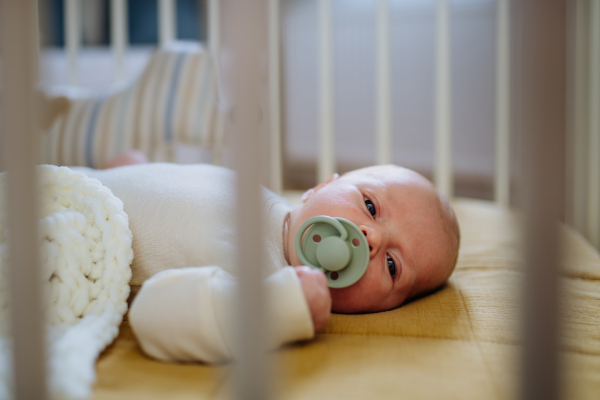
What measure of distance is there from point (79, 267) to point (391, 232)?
40 centimetres

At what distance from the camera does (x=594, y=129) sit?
1295 mm

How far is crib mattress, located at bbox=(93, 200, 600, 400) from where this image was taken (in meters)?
0.40

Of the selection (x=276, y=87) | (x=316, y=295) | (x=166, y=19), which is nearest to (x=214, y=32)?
(x=166, y=19)

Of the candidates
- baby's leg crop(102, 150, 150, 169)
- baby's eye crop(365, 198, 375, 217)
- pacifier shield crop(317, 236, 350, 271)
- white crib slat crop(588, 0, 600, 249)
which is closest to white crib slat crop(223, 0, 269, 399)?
pacifier shield crop(317, 236, 350, 271)

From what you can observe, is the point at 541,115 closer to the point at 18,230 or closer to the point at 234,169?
the point at 234,169

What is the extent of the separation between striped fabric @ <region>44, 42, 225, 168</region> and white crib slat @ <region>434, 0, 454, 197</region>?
0.71m

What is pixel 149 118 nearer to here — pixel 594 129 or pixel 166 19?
pixel 166 19

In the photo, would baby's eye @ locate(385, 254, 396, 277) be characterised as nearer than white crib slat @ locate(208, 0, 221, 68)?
Yes

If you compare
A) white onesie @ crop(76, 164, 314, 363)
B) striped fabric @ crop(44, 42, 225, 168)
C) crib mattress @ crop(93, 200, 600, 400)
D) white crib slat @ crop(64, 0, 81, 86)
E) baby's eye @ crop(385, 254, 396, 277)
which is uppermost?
white crib slat @ crop(64, 0, 81, 86)

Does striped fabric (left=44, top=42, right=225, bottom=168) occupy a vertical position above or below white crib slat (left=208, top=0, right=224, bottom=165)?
below

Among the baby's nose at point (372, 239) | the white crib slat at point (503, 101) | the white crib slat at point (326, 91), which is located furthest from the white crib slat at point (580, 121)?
the baby's nose at point (372, 239)

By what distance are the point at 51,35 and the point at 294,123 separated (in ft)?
3.99

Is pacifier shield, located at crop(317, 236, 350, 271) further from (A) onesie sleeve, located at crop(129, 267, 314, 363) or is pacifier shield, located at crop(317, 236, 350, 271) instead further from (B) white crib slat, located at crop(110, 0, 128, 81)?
(B) white crib slat, located at crop(110, 0, 128, 81)

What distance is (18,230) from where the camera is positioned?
1.16 feet
